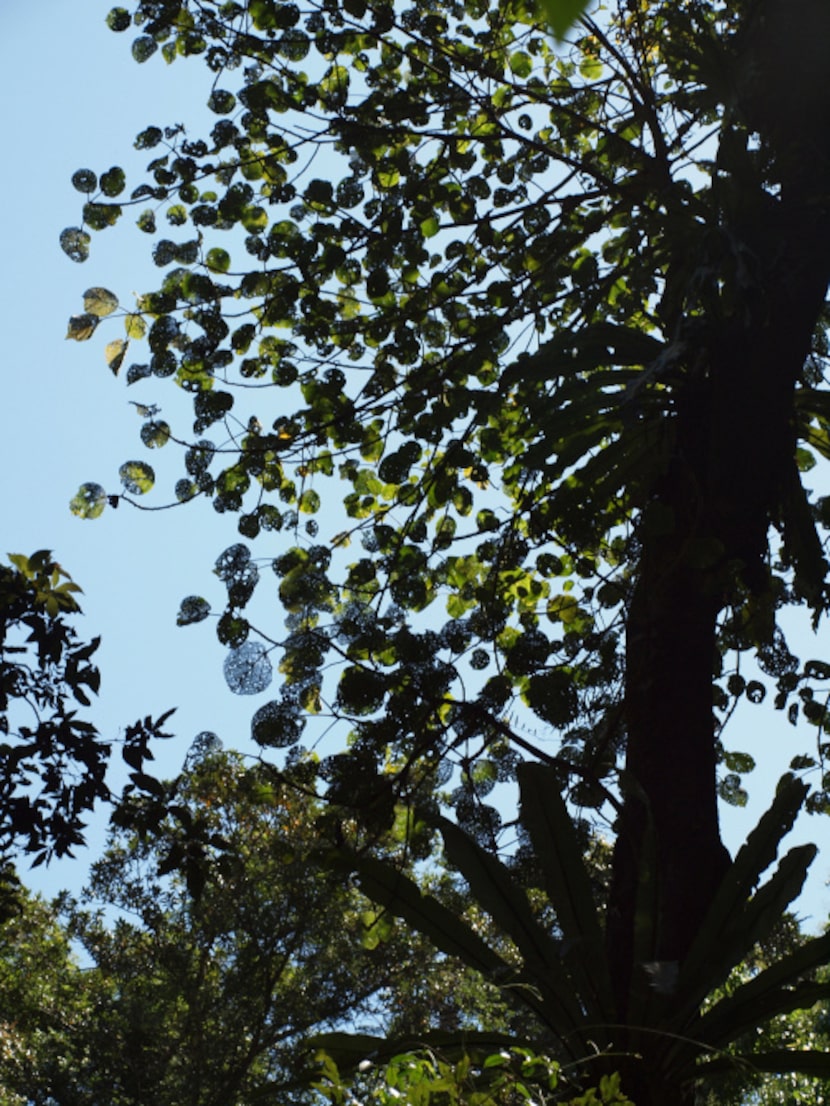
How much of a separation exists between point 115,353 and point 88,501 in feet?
1.77

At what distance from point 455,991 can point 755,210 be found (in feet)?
26.2

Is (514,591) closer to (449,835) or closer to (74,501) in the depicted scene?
(74,501)

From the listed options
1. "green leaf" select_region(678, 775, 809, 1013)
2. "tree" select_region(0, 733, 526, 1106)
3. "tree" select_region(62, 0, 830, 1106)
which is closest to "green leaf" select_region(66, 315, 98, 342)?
"tree" select_region(62, 0, 830, 1106)

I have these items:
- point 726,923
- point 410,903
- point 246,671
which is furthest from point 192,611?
point 726,923

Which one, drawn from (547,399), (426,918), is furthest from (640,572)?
(426,918)

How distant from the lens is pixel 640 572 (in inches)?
108

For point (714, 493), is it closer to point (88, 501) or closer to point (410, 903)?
point (410, 903)

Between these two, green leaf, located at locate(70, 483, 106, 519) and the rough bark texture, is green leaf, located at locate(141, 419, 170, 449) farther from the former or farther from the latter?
the rough bark texture

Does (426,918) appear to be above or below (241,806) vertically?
below

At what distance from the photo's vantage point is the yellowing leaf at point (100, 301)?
3693 millimetres

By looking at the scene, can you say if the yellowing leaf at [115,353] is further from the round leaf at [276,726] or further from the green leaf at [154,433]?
the round leaf at [276,726]

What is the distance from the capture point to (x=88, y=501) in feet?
11.8

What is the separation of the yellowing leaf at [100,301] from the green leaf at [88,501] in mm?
610

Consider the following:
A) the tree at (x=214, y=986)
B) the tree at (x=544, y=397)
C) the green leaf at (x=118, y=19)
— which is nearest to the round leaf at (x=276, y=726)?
the tree at (x=544, y=397)
